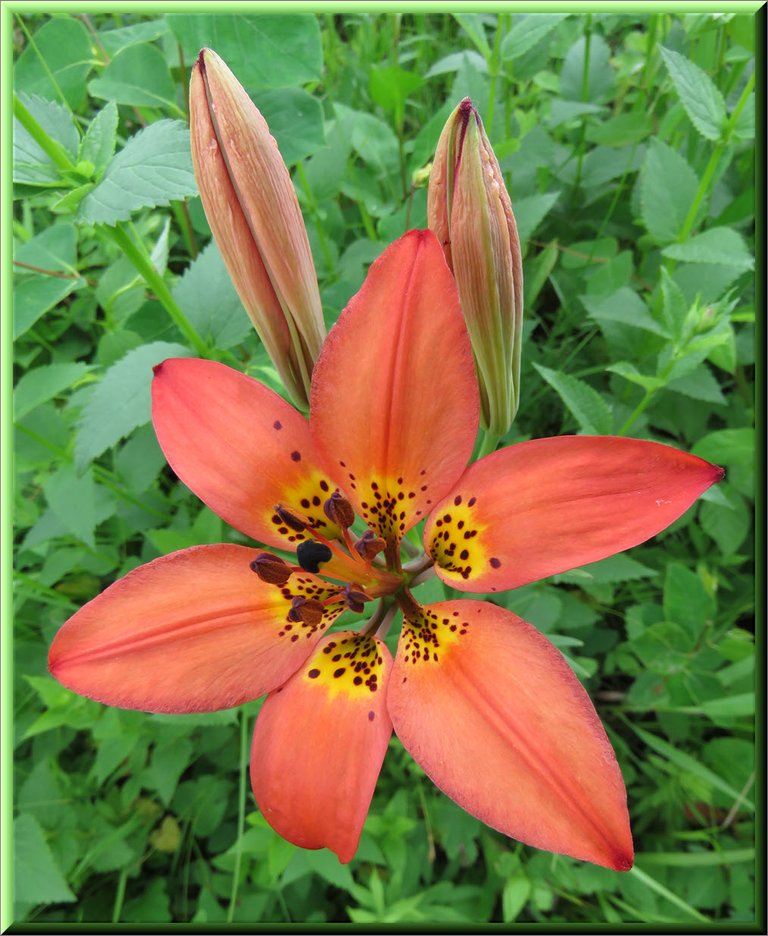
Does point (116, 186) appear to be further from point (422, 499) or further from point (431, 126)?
point (431, 126)

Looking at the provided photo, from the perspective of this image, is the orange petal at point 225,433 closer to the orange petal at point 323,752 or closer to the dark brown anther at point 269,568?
the dark brown anther at point 269,568

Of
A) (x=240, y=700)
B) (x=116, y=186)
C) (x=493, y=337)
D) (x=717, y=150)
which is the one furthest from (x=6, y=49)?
(x=717, y=150)

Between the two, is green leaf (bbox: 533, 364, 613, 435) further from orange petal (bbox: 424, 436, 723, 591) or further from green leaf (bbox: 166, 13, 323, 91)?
green leaf (bbox: 166, 13, 323, 91)

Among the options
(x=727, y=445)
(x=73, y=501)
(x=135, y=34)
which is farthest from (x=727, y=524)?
(x=135, y=34)

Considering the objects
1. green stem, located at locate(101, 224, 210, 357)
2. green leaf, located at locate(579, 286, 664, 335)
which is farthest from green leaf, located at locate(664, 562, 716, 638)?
green stem, located at locate(101, 224, 210, 357)

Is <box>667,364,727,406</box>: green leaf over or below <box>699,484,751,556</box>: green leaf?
over
